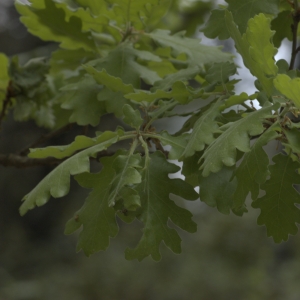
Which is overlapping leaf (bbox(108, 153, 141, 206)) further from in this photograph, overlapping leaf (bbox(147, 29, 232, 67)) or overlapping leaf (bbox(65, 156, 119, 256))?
overlapping leaf (bbox(147, 29, 232, 67))

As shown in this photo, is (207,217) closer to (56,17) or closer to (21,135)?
(21,135)

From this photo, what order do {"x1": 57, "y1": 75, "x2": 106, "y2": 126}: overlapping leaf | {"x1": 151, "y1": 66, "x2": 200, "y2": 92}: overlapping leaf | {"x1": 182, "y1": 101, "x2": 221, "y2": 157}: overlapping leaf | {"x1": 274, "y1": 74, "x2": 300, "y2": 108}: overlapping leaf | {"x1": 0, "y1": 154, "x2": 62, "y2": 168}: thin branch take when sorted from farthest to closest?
1. {"x1": 0, "y1": 154, "x2": 62, "y2": 168}: thin branch
2. {"x1": 57, "y1": 75, "x2": 106, "y2": 126}: overlapping leaf
3. {"x1": 151, "y1": 66, "x2": 200, "y2": 92}: overlapping leaf
4. {"x1": 182, "y1": 101, "x2": 221, "y2": 157}: overlapping leaf
5. {"x1": 274, "y1": 74, "x2": 300, "y2": 108}: overlapping leaf

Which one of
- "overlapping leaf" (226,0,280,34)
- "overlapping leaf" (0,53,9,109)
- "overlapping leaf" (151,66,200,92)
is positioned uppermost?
"overlapping leaf" (226,0,280,34)

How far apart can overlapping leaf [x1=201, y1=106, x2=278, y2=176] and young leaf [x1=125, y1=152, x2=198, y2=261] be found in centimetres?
17

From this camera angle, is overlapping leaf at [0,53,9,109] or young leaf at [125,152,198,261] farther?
overlapping leaf at [0,53,9,109]

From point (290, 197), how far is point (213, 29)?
17.5 inches

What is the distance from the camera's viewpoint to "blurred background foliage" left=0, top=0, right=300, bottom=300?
4785 millimetres

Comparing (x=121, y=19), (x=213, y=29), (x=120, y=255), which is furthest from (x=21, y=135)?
(x=213, y=29)

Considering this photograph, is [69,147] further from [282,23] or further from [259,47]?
[282,23]

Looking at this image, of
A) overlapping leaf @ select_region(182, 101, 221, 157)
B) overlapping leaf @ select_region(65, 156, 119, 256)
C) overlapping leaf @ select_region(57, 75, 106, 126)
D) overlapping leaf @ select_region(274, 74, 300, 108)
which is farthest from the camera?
overlapping leaf @ select_region(57, 75, 106, 126)

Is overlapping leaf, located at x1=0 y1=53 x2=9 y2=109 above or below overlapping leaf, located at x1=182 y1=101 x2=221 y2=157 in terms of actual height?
below

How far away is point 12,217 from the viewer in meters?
5.39

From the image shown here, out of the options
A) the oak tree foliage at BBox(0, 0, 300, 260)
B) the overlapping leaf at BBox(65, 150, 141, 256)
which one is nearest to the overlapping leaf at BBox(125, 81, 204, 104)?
the oak tree foliage at BBox(0, 0, 300, 260)

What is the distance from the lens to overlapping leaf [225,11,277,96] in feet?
2.69
